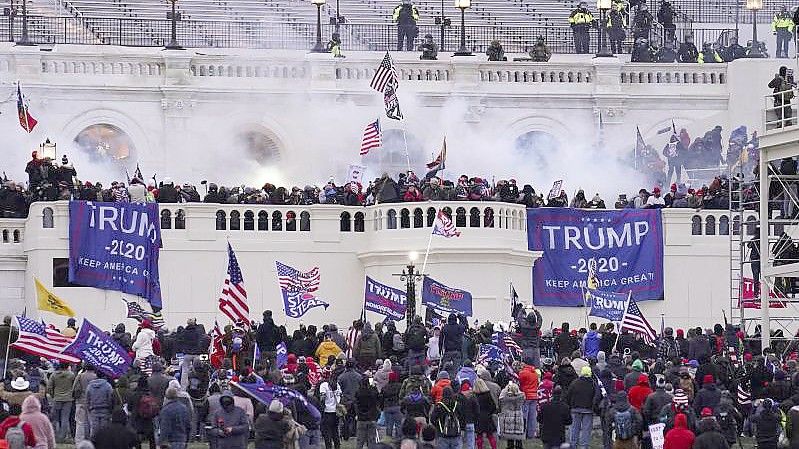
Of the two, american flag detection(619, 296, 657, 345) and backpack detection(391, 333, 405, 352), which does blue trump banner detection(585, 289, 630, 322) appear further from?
backpack detection(391, 333, 405, 352)

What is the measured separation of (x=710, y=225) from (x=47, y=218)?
45.7ft

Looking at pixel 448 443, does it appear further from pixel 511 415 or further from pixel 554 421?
pixel 511 415

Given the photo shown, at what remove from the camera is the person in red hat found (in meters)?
42.1

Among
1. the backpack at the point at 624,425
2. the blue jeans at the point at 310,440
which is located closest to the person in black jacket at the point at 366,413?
the blue jeans at the point at 310,440

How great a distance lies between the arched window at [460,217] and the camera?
2266 inches

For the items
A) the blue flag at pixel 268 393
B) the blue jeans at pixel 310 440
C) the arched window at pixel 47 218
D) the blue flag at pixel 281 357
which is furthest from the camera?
the arched window at pixel 47 218

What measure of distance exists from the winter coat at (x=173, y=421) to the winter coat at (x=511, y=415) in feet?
17.5

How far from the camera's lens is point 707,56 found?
233ft

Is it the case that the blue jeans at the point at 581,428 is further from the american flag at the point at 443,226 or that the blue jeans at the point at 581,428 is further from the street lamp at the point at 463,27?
the street lamp at the point at 463,27

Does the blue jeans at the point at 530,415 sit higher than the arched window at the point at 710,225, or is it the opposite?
the arched window at the point at 710,225

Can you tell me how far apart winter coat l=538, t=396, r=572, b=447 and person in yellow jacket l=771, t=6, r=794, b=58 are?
111 feet

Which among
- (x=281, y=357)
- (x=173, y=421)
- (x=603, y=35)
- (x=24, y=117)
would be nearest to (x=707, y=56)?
(x=603, y=35)

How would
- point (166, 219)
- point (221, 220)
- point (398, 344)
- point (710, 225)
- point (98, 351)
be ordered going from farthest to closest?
point (710, 225)
point (221, 220)
point (166, 219)
point (398, 344)
point (98, 351)

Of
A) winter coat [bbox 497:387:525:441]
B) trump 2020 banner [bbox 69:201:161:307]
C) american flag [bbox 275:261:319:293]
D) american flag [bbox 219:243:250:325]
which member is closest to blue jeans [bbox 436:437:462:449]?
winter coat [bbox 497:387:525:441]
